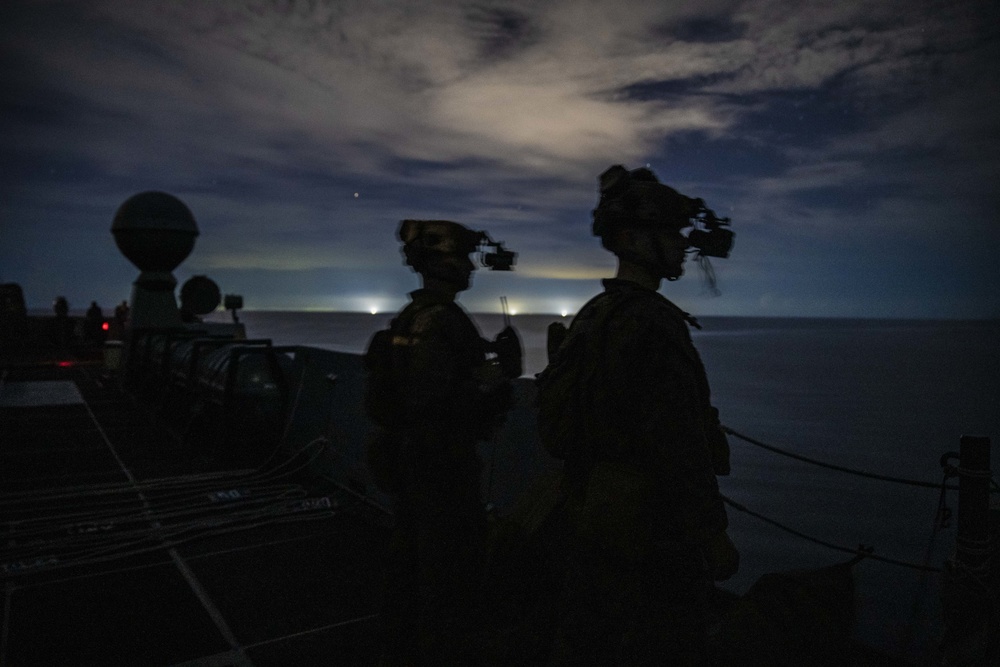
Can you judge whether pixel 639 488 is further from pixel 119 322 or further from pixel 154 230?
pixel 119 322

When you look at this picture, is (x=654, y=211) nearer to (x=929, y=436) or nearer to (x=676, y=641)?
(x=676, y=641)

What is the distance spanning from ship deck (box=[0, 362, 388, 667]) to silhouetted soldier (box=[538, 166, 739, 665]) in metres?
2.38

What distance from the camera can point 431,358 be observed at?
351 cm

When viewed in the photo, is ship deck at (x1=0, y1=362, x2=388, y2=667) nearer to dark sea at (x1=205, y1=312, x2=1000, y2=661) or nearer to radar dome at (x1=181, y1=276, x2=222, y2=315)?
dark sea at (x1=205, y1=312, x2=1000, y2=661)

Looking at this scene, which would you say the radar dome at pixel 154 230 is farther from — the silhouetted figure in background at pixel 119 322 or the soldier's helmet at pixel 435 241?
the soldier's helmet at pixel 435 241

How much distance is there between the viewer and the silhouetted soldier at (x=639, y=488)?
2254 mm

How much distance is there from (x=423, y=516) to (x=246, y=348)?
713cm

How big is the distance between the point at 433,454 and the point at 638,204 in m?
1.82

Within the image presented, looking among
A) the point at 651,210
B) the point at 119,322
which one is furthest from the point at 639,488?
the point at 119,322

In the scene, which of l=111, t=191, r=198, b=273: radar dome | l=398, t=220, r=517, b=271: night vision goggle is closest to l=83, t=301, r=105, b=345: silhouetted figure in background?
l=111, t=191, r=198, b=273: radar dome

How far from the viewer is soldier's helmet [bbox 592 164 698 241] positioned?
8.39 feet

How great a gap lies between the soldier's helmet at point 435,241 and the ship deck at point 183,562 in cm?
262

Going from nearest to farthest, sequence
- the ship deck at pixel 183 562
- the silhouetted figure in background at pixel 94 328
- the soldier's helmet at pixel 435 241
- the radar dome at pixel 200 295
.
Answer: the soldier's helmet at pixel 435 241 → the ship deck at pixel 183 562 → the radar dome at pixel 200 295 → the silhouetted figure in background at pixel 94 328

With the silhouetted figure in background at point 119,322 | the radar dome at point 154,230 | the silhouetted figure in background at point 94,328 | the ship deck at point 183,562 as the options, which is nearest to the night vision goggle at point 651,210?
the ship deck at point 183,562
